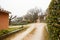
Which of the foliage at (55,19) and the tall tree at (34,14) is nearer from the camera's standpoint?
the foliage at (55,19)

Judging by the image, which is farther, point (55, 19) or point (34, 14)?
point (34, 14)

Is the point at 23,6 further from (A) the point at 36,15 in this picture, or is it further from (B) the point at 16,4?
(A) the point at 36,15

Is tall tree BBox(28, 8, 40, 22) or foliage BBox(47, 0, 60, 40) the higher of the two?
tall tree BBox(28, 8, 40, 22)

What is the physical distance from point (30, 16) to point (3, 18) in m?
28.9

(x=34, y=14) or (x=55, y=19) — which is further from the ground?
(x=34, y=14)

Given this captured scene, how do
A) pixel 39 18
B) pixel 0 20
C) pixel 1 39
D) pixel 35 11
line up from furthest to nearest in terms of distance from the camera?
pixel 35 11 → pixel 39 18 → pixel 0 20 → pixel 1 39

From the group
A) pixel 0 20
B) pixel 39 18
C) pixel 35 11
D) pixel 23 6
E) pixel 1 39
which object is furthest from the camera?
pixel 35 11

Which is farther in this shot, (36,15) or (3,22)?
(36,15)

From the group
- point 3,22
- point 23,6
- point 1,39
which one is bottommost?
point 1,39

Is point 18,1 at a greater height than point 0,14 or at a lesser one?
greater

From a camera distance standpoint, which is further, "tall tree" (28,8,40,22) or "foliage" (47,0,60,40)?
"tall tree" (28,8,40,22)

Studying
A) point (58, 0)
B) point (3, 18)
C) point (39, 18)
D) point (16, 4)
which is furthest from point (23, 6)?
point (58, 0)

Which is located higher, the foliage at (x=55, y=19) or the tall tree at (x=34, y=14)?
the tall tree at (x=34, y=14)

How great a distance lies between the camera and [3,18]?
1661 cm
